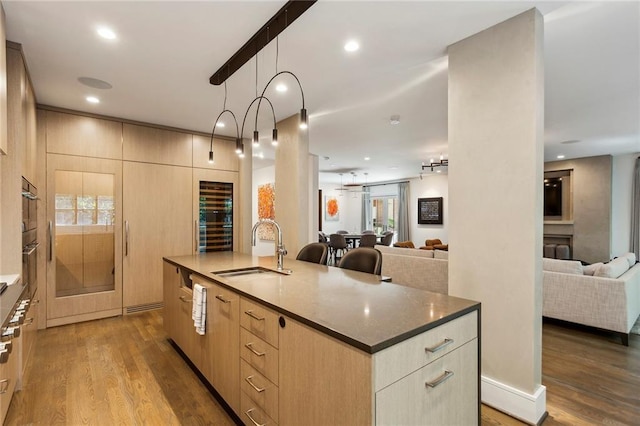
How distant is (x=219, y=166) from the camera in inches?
205

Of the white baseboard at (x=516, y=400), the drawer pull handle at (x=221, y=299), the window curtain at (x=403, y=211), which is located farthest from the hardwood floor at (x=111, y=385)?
the window curtain at (x=403, y=211)

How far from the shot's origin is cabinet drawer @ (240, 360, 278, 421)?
1585 mm

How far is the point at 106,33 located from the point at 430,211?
9.11 metres

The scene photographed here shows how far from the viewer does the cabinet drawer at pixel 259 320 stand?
5.24 ft

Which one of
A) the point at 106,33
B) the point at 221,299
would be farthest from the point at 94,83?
the point at 221,299

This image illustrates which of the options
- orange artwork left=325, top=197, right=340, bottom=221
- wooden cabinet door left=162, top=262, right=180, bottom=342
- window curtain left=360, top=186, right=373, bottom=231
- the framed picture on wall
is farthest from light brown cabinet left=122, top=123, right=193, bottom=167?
window curtain left=360, top=186, right=373, bottom=231

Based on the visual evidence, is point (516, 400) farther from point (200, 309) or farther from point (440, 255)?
point (440, 255)

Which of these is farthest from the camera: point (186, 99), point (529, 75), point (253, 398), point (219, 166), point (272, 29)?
point (219, 166)

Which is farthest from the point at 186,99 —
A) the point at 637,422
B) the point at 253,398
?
the point at 637,422

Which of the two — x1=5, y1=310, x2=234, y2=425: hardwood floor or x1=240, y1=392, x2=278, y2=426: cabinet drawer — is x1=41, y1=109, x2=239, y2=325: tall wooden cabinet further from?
x1=240, y1=392, x2=278, y2=426: cabinet drawer

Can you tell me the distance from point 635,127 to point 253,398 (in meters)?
6.41

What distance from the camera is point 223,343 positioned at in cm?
210

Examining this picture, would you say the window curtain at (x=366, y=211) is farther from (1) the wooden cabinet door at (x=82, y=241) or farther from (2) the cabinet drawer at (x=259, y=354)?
(2) the cabinet drawer at (x=259, y=354)

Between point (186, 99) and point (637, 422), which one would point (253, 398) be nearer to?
point (637, 422)
